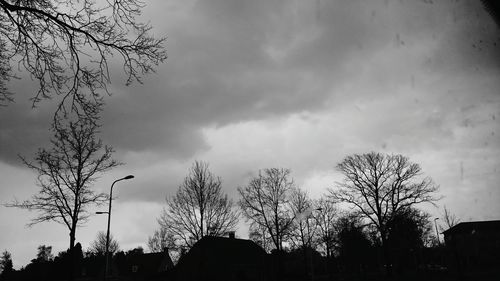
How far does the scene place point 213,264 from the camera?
3756cm

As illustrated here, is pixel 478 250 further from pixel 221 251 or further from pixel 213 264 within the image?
pixel 213 264

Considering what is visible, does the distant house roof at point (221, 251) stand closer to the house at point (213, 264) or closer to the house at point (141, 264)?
the house at point (213, 264)

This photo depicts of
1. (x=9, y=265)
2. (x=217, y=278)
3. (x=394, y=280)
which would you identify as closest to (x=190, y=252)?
(x=217, y=278)

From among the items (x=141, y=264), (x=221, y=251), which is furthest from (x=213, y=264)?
(x=141, y=264)

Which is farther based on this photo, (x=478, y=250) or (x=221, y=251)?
(x=478, y=250)

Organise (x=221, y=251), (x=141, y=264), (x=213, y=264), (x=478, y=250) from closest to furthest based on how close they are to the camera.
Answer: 1. (x=213, y=264)
2. (x=221, y=251)
3. (x=478, y=250)
4. (x=141, y=264)

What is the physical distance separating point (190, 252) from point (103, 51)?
33.2 m

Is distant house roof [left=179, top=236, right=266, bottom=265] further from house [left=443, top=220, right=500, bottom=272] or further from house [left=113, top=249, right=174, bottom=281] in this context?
house [left=443, top=220, right=500, bottom=272]

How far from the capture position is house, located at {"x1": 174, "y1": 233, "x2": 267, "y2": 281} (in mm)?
37406

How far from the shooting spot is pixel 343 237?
176ft

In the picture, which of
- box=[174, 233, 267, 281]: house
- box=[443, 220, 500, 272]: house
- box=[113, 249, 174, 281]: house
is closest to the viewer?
box=[174, 233, 267, 281]: house

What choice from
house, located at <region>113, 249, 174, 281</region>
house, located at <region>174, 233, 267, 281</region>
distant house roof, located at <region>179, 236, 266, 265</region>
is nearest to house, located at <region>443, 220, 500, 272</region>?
distant house roof, located at <region>179, 236, 266, 265</region>

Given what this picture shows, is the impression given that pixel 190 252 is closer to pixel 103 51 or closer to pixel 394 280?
pixel 394 280

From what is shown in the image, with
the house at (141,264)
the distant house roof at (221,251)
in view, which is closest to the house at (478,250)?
the distant house roof at (221,251)
